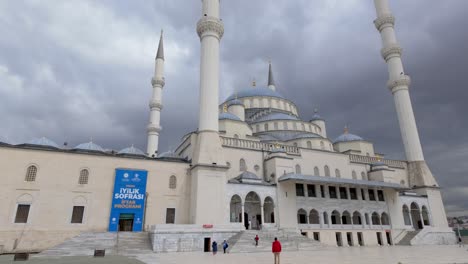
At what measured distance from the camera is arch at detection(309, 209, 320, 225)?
84.4 ft

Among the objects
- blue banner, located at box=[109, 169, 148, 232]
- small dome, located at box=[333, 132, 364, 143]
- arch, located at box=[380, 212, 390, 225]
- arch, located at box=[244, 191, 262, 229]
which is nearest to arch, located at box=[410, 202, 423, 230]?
arch, located at box=[380, 212, 390, 225]

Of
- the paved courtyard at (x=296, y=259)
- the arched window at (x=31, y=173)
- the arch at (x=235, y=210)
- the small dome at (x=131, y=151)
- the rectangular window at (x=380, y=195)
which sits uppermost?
the small dome at (x=131, y=151)

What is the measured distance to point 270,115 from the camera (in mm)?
36000

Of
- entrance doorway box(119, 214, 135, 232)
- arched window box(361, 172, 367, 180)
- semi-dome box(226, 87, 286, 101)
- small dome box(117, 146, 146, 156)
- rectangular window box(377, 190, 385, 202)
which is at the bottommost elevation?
entrance doorway box(119, 214, 135, 232)

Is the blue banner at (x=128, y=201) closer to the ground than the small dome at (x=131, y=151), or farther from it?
closer to the ground

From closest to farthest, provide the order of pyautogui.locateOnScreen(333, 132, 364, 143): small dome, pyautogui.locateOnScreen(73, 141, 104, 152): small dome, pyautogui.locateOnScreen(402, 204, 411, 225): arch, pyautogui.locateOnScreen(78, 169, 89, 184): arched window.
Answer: pyautogui.locateOnScreen(78, 169, 89, 184): arched window
pyautogui.locateOnScreen(73, 141, 104, 152): small dome
pyautogui.locateOnScreen(402, 204, 411, 225): arch
pyautogui.locateOnScreen(333, 132, 364, 143): small dome

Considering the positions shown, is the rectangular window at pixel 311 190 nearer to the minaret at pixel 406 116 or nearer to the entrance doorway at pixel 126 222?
the minaret at pixel 406 116

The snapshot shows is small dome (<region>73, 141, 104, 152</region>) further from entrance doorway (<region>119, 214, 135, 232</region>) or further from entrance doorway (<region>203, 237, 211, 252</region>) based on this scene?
entrance doorway (<region>203, 237, 211, 252</region>)

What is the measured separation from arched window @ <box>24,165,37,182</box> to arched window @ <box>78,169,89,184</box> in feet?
8.43

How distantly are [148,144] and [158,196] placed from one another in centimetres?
1134

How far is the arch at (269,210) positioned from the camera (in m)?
23.8

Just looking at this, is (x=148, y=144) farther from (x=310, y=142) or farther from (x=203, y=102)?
(x=310, y=142)

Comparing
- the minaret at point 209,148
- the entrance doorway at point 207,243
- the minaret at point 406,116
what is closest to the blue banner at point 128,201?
the minaret at point 209,148

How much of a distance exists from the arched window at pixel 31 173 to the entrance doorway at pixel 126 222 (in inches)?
231
